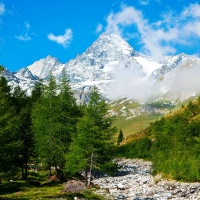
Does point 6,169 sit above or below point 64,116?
below

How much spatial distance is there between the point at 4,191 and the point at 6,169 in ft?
14.7

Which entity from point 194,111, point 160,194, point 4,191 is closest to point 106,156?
point 160,194

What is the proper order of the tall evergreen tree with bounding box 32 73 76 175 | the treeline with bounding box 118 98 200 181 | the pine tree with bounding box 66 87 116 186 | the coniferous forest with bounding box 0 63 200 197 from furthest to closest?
the tall evergreen tree with bounding box 32 73 76 175 → the treeline with bounding box 118 98 200 181 → the coniferous forest with bounding box 0 63 200 197 → the pine tree with bounding box 66 87 116 186

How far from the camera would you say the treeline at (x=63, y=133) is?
41250 mm

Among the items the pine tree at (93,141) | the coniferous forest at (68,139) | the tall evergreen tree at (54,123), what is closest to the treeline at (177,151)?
the coniferous forest at (68,139)

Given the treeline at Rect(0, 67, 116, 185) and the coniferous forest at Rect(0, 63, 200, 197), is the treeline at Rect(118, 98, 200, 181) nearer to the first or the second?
the coniferous forest at Rect(0, 63, 200, 197)

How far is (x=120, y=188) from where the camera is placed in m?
42.8

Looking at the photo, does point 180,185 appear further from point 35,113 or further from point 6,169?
point 35,113

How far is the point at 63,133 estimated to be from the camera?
48.6m

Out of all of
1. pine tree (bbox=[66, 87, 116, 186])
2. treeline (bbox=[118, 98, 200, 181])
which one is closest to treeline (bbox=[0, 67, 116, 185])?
pine tree (bbox=[66, 87, 116, 186])

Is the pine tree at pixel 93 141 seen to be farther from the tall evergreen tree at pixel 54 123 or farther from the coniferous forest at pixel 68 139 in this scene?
the tall evergreen tree at pixel 54 123

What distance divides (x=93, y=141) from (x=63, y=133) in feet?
30.3

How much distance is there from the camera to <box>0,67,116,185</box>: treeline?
41250 millimetres

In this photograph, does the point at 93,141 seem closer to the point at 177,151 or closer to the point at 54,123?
the point at 54,123
